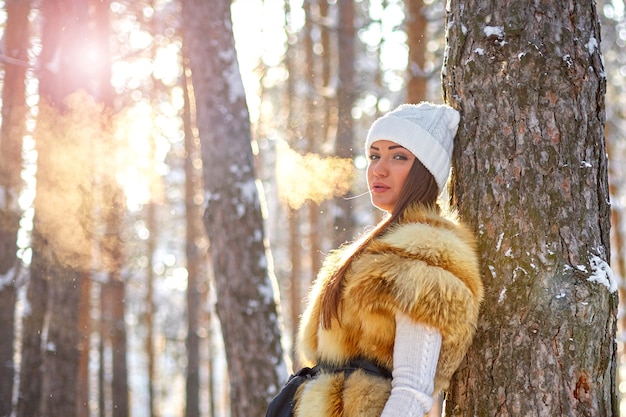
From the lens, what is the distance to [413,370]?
2.50 m

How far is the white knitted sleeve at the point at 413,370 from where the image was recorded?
2.48m

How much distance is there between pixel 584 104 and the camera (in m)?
2.77

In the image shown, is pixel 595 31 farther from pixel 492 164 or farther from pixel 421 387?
pixel 421 387

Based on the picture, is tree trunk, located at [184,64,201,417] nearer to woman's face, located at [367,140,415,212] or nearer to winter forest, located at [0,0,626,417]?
winter forest, located at [0,0,626,417]

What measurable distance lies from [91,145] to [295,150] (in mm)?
6010

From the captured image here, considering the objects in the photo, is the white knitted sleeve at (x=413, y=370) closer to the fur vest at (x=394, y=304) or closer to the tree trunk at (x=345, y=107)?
the fur vest at (x=394, y=304)

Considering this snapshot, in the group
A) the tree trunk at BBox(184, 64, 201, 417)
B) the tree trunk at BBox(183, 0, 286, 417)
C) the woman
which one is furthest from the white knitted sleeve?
the tree trunk at BBox(184, 64, 201, 417)

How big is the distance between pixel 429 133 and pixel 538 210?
0.56m

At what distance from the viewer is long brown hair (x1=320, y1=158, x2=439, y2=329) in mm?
2791

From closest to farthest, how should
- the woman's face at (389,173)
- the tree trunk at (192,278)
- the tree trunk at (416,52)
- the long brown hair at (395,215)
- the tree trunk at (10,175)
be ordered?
1. the long brown hair at (395,215)
2. the woman's face at (389,173)
3. the tree trunk at (10,175)
4. the tree trunk at (416,52)
5. the tree trunk at (192,278)

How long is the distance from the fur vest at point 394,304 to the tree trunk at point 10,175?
6.78m

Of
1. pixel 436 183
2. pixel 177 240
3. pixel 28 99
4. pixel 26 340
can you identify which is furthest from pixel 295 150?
pixel 177 240

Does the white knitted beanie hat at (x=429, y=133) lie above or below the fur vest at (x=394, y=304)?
above

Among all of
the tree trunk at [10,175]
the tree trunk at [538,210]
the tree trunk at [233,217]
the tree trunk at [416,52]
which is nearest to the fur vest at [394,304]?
the tree trunk at [538,210]
